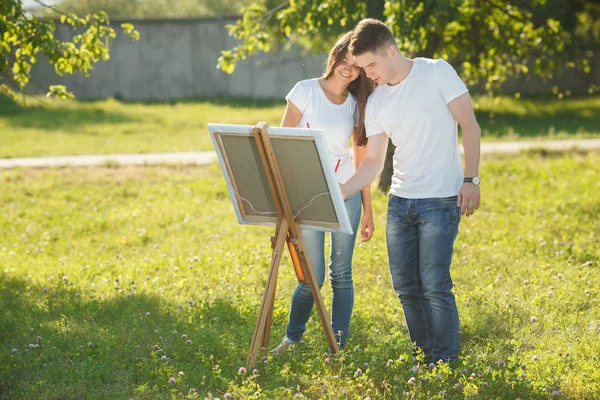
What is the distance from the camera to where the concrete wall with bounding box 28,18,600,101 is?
25750 mm

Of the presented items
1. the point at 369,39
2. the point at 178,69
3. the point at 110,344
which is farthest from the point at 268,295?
the point at 178,69

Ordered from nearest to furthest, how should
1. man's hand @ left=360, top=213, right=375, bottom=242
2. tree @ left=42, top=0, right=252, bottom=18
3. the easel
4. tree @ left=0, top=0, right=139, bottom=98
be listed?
the easel < man's hand @ left=360, top=213, right=375, bottom=242 < tree @ left=0, top=0, right=139, bottom=98 < tree @ left=42, top=0, right=252, bottom=18

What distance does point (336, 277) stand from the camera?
4691 mm

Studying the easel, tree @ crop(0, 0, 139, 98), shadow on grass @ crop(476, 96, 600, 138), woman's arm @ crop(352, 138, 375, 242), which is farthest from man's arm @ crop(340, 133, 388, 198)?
shadow on grass @ crop(476, 96, 600, 138)

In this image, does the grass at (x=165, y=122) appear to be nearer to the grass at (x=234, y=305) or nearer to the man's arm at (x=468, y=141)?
the grass at (x=234, y=305)

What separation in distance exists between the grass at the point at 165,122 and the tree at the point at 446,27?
5.85ft

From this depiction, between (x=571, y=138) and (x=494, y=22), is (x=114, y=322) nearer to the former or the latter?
(x=494, y=22)

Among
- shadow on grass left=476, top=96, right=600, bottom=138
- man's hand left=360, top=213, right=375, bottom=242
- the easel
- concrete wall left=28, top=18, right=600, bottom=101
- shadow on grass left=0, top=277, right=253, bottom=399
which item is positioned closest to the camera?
the easel

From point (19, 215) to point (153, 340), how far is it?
204 inches

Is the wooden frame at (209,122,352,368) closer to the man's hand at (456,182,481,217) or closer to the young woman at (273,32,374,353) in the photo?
the young woman at (273,32,374,353)

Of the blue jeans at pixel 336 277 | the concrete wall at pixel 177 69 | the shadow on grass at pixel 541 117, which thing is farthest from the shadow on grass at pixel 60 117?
the blue jeans at pixel 336 277

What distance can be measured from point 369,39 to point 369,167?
30.0 inches

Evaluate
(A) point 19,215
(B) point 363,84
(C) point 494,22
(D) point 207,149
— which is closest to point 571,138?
(C) point 494,22

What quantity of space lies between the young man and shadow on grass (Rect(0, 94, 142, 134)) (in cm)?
1428
